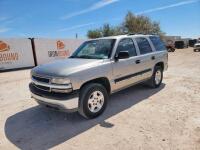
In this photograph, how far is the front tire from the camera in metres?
4.46

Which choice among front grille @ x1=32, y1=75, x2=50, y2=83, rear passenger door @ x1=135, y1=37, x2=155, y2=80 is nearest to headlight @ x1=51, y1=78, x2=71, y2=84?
front grille @ x1=32, y1=75, x2=50, y2=83

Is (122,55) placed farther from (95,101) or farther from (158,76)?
(158,76)

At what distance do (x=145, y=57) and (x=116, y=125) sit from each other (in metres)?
2.79

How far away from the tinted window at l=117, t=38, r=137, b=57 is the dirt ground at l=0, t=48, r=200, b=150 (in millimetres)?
1428

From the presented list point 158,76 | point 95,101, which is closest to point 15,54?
point 158,76

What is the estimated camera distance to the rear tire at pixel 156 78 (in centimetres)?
714

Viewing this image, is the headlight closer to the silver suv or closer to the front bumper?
the silver suv

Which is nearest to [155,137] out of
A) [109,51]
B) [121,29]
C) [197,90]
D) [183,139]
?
[183,139]

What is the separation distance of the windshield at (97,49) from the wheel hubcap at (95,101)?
100 cm

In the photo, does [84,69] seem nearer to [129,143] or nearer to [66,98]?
[66,98]

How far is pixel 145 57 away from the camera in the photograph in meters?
6.43

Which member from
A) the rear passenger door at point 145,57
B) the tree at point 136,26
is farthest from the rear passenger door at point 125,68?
the tree at point 136,26

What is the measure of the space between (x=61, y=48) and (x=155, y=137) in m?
17.4

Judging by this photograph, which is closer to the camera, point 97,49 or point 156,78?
point 97,49
